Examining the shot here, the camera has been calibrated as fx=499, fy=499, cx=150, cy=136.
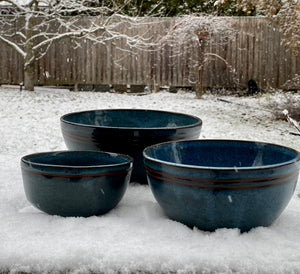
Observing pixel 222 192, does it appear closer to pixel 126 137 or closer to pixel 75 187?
pixel 75 187

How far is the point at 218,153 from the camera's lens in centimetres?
341

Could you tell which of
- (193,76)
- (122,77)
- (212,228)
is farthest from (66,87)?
(212,228)

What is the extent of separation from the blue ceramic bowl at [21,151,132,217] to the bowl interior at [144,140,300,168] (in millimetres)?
399

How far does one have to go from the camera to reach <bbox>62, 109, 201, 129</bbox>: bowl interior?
429 cm

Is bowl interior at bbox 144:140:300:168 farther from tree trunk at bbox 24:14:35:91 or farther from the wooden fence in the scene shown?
tree trunk at bbox 24:14:35:91

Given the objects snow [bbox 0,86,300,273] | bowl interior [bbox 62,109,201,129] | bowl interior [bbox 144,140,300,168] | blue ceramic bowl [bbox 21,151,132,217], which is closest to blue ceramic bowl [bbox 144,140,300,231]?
snow [bbox 0,86,300,273]

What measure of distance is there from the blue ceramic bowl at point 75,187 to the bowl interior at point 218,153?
1.31 ft

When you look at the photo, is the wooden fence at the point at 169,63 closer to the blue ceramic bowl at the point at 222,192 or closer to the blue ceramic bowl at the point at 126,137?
the blue ceramic bowl at the point at 126,137

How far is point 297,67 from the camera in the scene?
10992 mm

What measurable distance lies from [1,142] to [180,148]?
11.3 feet

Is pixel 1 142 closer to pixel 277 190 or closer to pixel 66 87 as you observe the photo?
pixel 277 190

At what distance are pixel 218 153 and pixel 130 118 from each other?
124 cm

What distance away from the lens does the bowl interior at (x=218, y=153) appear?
3275 millimetres

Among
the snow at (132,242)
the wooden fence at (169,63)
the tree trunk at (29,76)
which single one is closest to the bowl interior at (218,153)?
the snow at (132,242)
